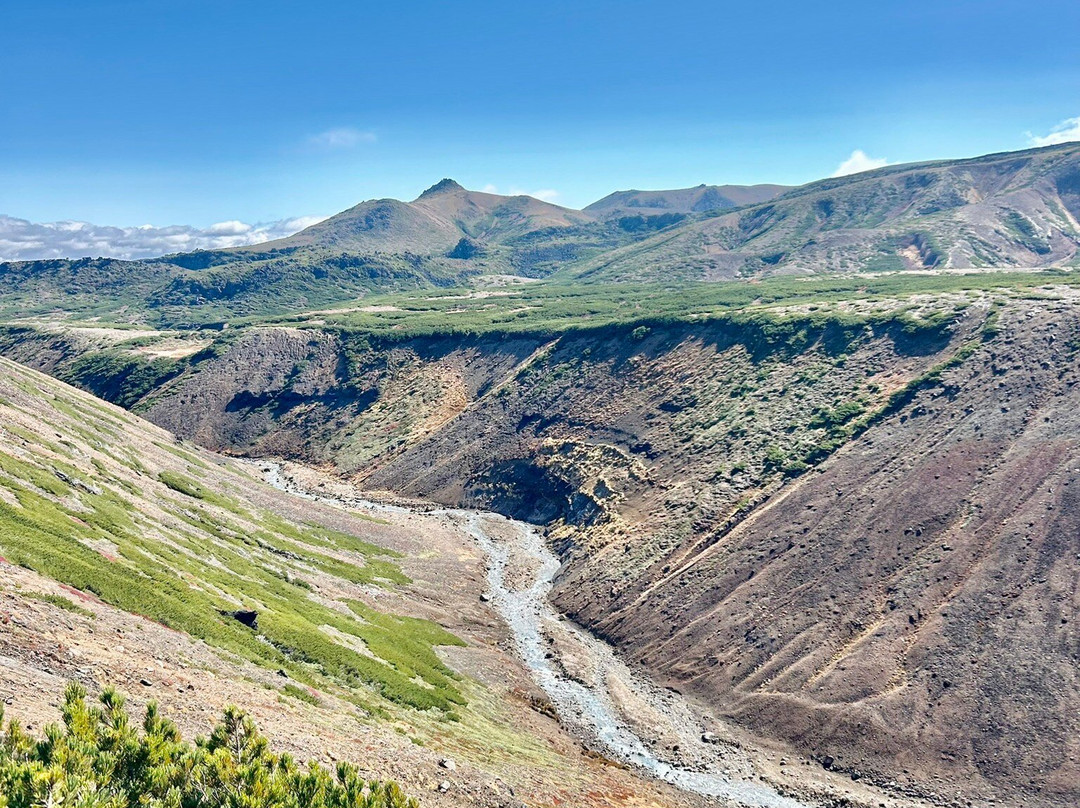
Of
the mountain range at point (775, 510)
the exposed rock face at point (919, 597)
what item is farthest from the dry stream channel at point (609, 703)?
the exposed rock face at point (919, 597)

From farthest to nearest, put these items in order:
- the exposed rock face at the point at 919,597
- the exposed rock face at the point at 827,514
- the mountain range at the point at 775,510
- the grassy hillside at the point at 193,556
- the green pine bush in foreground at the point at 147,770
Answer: the exposed rock face at the point at 827,514, the mountain range at the point at 775,510, the exposed rock face at the point at 919,597, the grassy hillside at the point at 193,556, the green pine bush in foreground at the point at 147,770

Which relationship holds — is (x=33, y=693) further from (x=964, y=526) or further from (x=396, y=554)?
(x=964, y=526)

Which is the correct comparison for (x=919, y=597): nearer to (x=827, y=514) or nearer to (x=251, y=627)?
(x=827, y=514)

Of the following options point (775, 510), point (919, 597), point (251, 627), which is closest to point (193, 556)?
point (251, 627)

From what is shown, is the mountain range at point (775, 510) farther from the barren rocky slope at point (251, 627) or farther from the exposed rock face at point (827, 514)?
the barren rocky slope at point (251, 627)

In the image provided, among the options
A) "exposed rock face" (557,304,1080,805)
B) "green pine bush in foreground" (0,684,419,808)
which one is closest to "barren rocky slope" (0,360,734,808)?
"green pine bush in foreground" (0,684,419,808)

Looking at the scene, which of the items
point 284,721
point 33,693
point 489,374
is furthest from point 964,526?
point 489,374
